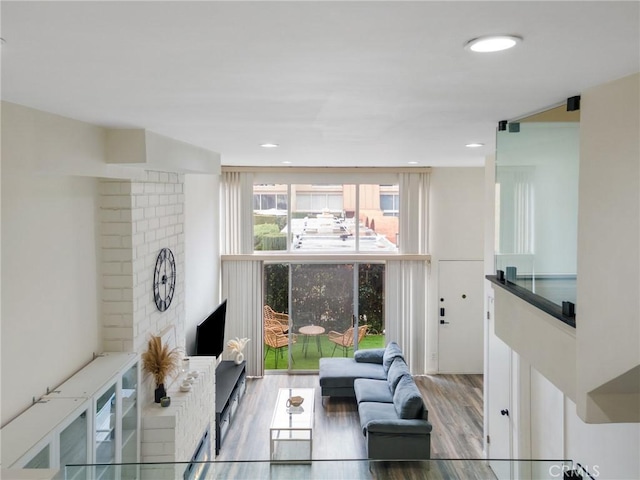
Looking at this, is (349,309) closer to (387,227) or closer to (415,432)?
(387,227)

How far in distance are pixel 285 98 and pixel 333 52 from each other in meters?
0.73

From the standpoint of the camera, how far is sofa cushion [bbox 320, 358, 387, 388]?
6.94 m

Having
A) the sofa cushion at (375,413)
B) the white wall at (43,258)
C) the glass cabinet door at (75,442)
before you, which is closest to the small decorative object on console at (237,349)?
the sofa cushion at (375,413)

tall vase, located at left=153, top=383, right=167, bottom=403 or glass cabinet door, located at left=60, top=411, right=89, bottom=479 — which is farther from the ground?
glass cabinet door, located at left=60, top=411, right=89, bottom=479

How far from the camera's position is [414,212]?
801 cm

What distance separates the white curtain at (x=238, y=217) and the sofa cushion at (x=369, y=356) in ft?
7.41

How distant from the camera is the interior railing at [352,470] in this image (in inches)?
86.7

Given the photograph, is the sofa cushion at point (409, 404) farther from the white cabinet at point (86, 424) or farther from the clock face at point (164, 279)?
the white cabinet at point (86, 424)

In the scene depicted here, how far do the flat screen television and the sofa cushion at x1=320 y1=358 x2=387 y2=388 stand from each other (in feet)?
4.93

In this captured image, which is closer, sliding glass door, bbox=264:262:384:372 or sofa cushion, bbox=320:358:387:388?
sofa cushion, bbox=320:358:387:388

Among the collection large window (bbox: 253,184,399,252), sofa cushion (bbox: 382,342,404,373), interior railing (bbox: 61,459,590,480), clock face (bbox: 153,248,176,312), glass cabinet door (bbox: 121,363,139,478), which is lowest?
sofa cushion (bbox: 382,342,404,373)

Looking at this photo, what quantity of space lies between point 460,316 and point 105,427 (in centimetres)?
599

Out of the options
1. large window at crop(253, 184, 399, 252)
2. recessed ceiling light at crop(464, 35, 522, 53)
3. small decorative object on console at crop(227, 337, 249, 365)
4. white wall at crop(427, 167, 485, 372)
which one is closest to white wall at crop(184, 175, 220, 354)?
small decorative object on console at crop(227, 337, 249, 365)

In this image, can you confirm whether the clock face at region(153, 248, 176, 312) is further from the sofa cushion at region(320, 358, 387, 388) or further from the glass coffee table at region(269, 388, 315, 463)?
the sofa cushion at region(320, 358, 387, 388)
